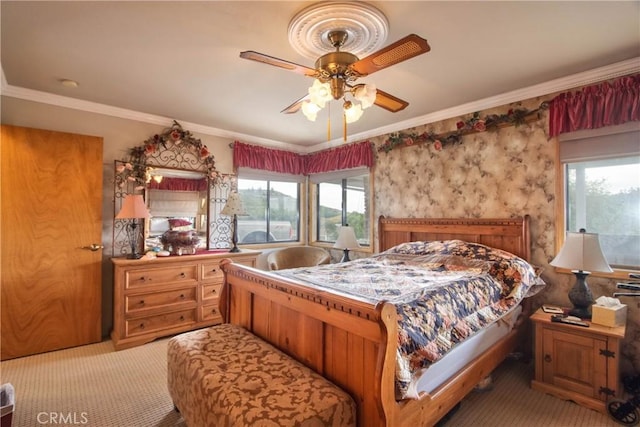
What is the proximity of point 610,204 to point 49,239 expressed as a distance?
521 centimetres

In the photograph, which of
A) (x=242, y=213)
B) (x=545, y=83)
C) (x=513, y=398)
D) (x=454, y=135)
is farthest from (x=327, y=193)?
(x=513, y=398)

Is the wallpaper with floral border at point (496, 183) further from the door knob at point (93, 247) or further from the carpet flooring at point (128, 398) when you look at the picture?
the door knob at point (93, 247)

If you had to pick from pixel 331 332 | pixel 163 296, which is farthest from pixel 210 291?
pixel 331 332

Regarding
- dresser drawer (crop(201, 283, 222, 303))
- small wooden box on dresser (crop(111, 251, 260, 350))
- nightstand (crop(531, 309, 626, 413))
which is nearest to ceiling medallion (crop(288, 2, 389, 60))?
small wooden box on dresser (crop(111, 251, 260, 350))

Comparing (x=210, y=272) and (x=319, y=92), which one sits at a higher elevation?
(x=319, y=92)

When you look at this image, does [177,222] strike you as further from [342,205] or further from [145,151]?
[342,205]

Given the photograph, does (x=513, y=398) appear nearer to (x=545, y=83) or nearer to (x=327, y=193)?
(x=545, y=83)

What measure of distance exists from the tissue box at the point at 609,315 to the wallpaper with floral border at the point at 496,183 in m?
0.35

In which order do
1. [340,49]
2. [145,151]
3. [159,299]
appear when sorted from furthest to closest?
1. [145,151]
2. [159,299]
3. [340,49]

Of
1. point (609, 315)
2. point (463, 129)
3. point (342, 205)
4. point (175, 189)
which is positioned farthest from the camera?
point (342, 205)

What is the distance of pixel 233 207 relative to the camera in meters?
3.98

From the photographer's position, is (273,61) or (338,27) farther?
(338,27)

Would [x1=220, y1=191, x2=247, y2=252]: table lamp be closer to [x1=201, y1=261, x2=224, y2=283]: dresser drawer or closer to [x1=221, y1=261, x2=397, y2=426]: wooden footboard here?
[x1=201, y1=261, x2=224, y2=283]: dresser drawer

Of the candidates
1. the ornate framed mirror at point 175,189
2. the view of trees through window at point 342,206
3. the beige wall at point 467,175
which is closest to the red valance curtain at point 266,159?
the ornate framed mirror at point 175,189
